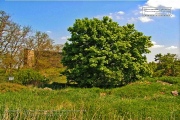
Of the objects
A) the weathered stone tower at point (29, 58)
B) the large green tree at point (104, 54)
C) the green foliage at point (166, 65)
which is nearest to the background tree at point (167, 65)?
the green foliage at point (166, 65)

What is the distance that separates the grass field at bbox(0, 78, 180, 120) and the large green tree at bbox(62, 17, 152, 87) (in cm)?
105

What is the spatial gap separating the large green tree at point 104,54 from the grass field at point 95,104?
41.4 inches

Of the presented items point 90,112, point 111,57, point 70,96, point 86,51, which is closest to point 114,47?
point 111,57

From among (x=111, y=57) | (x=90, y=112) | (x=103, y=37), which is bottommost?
(x=90, y=112)

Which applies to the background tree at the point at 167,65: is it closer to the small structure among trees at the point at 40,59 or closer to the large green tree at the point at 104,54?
the large green tree at the point at 104,54

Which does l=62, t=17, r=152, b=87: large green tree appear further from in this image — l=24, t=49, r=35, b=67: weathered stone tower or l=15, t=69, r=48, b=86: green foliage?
l=24, t=49, r=35, b=67: weathered stone tower

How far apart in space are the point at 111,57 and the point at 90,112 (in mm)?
5977

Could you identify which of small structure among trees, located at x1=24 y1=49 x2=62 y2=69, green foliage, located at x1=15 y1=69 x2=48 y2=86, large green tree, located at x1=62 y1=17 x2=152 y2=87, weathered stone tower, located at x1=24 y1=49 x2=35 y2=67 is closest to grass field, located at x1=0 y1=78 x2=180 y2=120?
large green tree, located at x1=62 y1=17 x2=152 y2=87

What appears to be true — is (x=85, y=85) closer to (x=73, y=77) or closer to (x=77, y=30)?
(x=73, y=77)

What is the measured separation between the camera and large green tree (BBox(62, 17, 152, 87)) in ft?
37.3

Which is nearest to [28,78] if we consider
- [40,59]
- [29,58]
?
[29,58]

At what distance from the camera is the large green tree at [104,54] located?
11367 mm

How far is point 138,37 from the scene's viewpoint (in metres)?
12.4

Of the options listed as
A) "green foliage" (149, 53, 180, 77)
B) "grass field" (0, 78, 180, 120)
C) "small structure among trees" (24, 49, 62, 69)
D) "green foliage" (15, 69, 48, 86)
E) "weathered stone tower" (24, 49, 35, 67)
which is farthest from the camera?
"small structure among trees" (24, 49, 62, 69)
